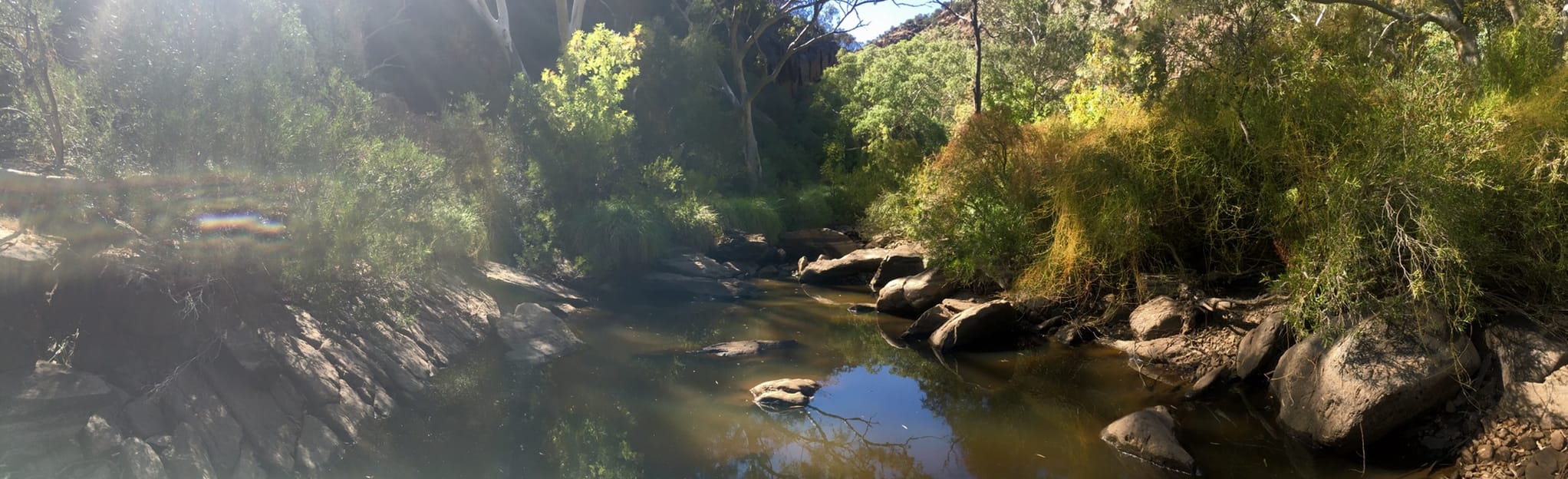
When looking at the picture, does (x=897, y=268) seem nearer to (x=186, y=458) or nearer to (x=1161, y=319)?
(x=1161, y=319)

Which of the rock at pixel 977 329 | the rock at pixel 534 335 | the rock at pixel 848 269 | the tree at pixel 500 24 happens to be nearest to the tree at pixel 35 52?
the rock at pixel 534 335

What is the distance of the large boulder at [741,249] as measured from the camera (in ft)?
62.6

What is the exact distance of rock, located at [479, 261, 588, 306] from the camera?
536 inches

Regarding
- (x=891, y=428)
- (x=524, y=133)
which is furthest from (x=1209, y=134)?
(x=524, y=133)

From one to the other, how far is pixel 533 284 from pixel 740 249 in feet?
21.5

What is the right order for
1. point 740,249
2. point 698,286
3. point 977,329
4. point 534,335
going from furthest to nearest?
point 740,249 → point 698,286 → point 534,335 → point 977,329

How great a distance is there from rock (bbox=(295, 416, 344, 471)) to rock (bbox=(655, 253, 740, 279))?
9.47 meters

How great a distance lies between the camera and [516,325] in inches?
451

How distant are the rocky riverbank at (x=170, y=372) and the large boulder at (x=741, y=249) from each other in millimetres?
10181

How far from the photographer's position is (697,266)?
17.2 metres

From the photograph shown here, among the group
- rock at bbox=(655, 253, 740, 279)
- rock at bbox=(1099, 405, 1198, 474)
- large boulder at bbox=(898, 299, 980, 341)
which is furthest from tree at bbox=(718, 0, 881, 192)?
rock at bbox=(1099, 405, 1198, 474)

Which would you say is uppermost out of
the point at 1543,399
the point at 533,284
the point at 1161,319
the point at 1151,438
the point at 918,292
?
the point at 533,284

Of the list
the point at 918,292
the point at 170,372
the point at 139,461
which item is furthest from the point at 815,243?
the point at 139,461

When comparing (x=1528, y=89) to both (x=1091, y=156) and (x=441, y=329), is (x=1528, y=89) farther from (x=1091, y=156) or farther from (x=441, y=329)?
(x=441, y=329)
